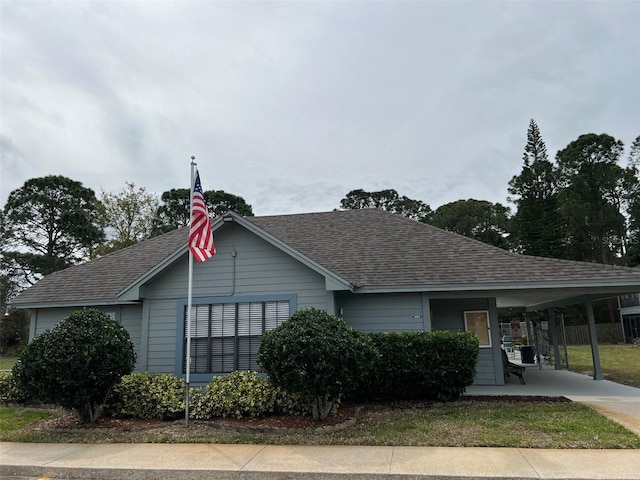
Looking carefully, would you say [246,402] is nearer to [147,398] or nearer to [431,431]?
[147,398]

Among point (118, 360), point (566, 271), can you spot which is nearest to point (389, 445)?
point (118, 360)

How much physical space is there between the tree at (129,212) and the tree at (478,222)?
99.4 ft

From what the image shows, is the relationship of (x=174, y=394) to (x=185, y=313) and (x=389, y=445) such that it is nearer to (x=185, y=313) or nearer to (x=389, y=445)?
(x=185, y=313)

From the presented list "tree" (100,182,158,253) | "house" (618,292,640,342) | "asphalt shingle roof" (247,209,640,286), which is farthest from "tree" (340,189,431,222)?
"asphalt shingle roof" (247,209,640,286)

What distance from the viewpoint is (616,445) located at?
6281mm

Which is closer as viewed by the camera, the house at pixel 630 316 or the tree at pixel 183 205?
the house at pixel 630 316

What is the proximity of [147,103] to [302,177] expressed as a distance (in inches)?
517

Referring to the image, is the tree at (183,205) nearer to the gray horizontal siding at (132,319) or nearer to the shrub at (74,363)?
the gray horizontal siding at (132,319)

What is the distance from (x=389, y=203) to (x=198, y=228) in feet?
174

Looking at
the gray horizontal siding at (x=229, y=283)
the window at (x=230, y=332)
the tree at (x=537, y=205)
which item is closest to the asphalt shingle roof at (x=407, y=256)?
the gray horizontal siding at (x=229, y=283)

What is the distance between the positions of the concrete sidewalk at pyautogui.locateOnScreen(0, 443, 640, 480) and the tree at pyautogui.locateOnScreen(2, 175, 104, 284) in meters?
41.6

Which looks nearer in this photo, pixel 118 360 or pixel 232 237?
pixel 118 360

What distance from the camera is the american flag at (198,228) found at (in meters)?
8.85

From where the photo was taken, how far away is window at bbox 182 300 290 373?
10.4m
